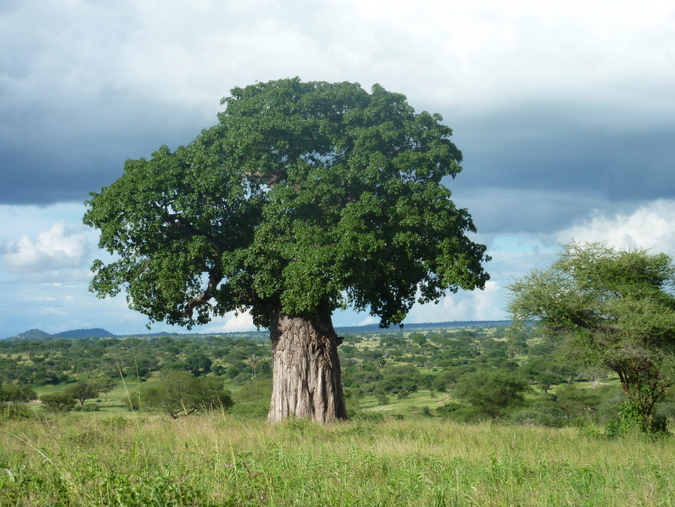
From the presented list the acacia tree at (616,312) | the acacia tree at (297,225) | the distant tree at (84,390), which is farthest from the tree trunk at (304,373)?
the distant tree at (84,390)

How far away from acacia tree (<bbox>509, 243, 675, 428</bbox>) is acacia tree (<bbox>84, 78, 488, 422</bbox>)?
2.72 meters

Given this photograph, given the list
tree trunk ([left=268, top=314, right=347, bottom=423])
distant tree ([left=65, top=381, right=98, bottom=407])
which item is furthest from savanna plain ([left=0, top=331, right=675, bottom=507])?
distant tree ([left=65, top=381, right=98, bottom=407])

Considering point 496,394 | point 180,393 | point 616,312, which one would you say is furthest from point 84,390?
point 616,312

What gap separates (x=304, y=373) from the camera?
21.6m

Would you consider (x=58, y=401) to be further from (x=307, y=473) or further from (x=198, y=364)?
(x=307, y=473)

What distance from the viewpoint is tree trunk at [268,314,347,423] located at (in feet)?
70.8

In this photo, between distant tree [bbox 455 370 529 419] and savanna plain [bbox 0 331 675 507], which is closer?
savanna plain [bbox 0 331 675 507]

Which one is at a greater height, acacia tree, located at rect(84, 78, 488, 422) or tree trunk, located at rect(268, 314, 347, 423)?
acacia tree, located at rect(84, 78, 488, 422)

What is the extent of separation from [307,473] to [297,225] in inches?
447

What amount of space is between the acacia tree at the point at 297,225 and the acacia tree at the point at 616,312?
8.94 feet

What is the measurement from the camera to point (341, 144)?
22.2m

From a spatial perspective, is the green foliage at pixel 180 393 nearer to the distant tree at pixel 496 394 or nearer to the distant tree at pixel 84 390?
the distant tree at pixel 84 390

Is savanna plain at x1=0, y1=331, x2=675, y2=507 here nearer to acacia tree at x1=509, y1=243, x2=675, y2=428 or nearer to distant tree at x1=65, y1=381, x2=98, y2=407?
acacia tree at x1=509, y1=243, x2=675, y2=428

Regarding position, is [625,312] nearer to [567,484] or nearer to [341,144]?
[341,144]
